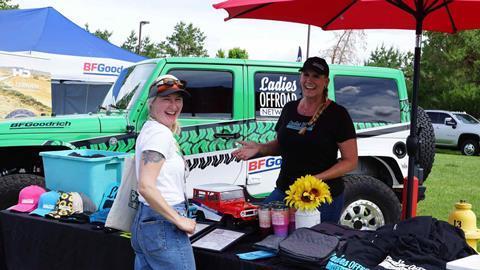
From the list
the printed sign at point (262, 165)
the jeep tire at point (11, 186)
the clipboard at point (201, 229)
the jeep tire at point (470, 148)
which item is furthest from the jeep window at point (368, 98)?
the jeep tire at point (470, 148)

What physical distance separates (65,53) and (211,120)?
24.6 ft

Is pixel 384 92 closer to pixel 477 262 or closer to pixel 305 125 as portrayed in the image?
pixel 305 125

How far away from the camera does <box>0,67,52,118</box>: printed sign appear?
853cm

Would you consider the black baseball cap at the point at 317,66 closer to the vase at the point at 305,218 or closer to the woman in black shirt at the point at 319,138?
the woman in black shirt at the point at 319,138

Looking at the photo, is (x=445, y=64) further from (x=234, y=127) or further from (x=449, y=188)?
(x=234, y=127)

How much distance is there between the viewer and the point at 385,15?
4.21m

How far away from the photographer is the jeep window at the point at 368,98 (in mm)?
5773

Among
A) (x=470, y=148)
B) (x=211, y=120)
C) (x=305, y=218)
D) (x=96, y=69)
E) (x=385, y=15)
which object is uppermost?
(x=385, y=15)

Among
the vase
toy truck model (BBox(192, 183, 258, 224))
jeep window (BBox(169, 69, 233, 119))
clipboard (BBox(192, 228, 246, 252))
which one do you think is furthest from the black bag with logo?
jeep window (BBox(169, 69, 233, 119))

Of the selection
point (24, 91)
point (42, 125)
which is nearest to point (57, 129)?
point (42, 125)

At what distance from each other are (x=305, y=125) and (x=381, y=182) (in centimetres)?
272

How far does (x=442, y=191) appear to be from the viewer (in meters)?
9.99

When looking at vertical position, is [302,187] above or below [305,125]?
below

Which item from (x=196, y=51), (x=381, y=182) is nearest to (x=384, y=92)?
(x=381, y=182)
